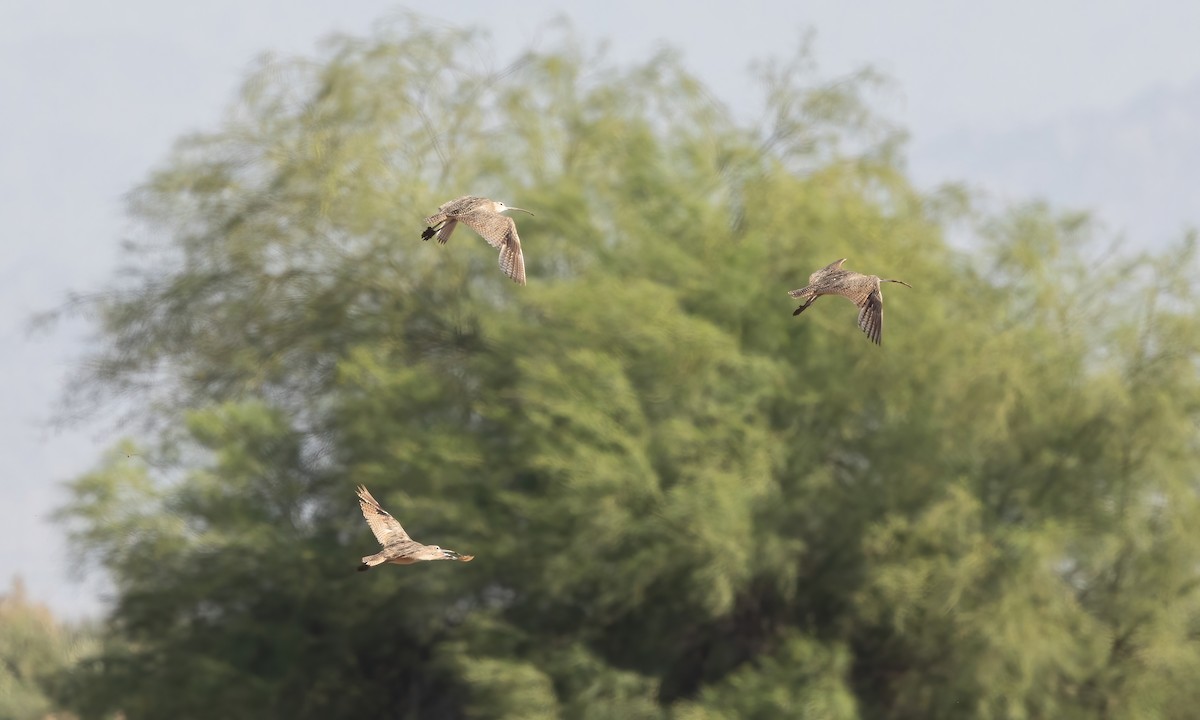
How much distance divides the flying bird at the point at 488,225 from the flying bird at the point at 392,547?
4.52ft

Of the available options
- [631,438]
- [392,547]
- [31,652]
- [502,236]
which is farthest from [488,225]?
[31,652]

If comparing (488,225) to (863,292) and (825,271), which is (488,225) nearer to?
(825,271)

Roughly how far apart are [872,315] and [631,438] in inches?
415

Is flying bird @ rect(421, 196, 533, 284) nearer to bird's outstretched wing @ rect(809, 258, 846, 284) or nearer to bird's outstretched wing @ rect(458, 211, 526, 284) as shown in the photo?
bird's outstretched wing @ rect(458, 211, 526, 284)

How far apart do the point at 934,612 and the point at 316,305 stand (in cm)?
864

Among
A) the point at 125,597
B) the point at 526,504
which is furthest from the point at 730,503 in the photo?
the point at 125,597

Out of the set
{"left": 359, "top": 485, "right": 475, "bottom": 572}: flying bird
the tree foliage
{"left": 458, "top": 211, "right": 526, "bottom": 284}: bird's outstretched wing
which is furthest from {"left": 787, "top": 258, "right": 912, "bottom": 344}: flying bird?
the tree foliage

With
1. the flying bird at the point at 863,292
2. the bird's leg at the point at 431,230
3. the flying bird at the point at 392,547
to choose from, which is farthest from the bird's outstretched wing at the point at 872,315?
the flying bird at the point at 392,547

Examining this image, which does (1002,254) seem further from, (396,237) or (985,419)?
(396,237)

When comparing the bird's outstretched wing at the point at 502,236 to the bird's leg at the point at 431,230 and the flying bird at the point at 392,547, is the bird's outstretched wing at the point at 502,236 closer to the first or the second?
the bird's leg at the point at 431,230

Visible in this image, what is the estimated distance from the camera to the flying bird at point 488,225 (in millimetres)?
9695

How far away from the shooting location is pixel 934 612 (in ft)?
64.0

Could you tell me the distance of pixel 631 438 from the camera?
20078 millimetres

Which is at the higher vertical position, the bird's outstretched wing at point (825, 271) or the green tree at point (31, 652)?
the green tree at point (31, 652)
